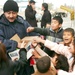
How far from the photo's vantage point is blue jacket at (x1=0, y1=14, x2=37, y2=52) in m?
2.32

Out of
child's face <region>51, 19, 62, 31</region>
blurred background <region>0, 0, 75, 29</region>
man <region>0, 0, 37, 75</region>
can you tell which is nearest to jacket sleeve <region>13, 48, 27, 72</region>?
man <region>0, 0, 37, 75</region>

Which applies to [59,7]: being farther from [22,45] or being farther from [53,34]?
[22,45]

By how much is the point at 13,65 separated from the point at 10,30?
0.48 m

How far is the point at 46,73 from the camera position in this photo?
1.77 m

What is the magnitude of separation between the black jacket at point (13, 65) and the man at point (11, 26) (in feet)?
0.40

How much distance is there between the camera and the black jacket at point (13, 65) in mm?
2021

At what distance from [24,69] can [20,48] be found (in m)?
0.28

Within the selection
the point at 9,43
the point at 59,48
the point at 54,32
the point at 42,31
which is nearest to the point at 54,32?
the point at 54,32

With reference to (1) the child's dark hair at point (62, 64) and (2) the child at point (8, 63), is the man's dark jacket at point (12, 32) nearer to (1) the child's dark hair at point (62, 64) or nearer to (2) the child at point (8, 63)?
(2) the child at point (8, 63)

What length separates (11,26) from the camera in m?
2.44

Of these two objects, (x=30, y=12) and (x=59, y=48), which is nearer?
(x=59, y=48)

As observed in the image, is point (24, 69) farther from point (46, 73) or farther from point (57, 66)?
point (46, 73)

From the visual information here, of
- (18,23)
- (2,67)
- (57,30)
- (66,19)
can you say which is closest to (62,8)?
(66,19)

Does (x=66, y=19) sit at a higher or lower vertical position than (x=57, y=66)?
lower
